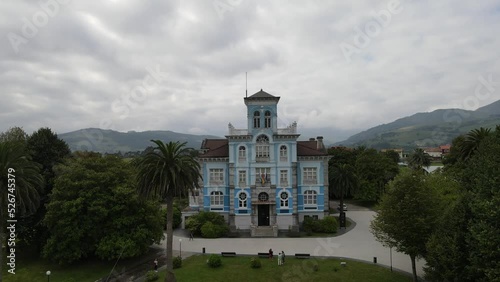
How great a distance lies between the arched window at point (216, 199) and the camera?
47.0 meters

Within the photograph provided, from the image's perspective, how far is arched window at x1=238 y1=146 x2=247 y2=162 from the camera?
46.0 m

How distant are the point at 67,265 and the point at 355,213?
4428cm

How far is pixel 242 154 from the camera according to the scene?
46.1 metres

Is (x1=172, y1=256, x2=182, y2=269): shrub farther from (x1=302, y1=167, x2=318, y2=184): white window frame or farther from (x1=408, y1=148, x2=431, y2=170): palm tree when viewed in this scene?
(x1=408, y1=148, x2=431, y2=170): palm tree

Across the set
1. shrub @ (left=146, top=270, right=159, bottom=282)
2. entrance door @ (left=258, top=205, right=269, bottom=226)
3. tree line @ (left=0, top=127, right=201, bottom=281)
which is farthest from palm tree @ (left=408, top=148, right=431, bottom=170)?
shrub @ (left=146, top=270, right=159, bottom=282)

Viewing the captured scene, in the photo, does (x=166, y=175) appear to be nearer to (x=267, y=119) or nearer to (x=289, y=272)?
(x=289, y=272)

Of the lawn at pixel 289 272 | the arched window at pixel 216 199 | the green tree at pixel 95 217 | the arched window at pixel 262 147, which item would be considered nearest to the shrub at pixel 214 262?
the lawn at pixel 289 272

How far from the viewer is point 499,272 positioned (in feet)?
52.7

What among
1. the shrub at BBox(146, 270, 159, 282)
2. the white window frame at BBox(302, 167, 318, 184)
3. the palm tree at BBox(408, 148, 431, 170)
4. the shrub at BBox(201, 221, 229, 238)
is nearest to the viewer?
the shrub at BBox(146, 270, 159, 282)

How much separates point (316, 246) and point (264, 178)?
1173 centimetres

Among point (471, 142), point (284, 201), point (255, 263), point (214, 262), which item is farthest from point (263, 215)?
point (471, 142)

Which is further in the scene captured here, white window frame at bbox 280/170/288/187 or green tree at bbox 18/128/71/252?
white window frame at bbox 280/170/288/187

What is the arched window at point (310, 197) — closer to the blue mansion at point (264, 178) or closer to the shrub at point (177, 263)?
the blue mansion at point (264, 178)

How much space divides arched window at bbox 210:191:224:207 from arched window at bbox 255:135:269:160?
7.85m
